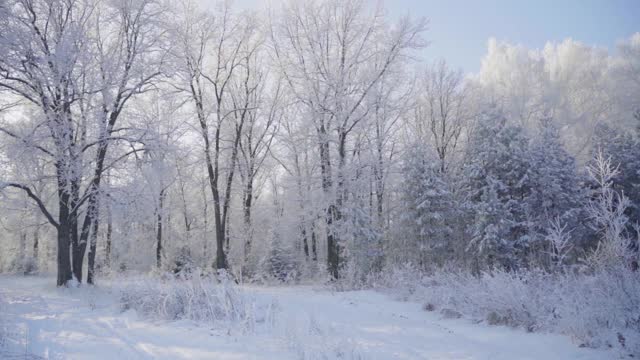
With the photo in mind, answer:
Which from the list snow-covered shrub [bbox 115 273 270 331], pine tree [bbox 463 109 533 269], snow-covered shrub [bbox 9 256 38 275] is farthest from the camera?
snow-covered shrub [bbox 9 256 38 275]

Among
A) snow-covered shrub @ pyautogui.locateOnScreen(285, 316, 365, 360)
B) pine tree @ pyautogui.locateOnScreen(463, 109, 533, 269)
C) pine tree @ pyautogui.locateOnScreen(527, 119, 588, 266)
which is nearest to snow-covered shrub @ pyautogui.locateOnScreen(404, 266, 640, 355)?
snow-covered shrub @ pyautogui.locateOnScreen(285, 316, 365, 360)

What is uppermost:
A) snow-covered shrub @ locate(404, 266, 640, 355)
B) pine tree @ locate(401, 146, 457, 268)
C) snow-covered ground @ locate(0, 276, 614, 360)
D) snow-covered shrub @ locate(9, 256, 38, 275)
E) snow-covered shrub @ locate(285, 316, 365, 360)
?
pine tree @ locate(401, 146, 457, 268)

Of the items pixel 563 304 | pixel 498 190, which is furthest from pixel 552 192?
pixel 563 304

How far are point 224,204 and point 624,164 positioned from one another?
72.1 feet

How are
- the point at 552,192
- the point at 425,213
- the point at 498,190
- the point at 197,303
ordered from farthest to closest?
the point at 552,192 → the point at 498,190 → the point at 425,213 → the point at 197,303

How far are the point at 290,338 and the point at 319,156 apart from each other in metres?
14.3

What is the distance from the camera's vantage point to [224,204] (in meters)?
22.6

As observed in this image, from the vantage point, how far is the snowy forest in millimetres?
10312

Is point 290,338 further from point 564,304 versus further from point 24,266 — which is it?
point 24,266

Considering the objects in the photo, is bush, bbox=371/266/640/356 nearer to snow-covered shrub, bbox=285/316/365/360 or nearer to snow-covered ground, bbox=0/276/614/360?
snow-covered ground, bbox=0/276/614/360

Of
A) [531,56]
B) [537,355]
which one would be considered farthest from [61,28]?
[531,56]

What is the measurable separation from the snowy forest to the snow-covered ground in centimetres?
66

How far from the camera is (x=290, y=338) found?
18.2ft

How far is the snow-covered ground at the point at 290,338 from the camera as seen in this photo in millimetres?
5164
